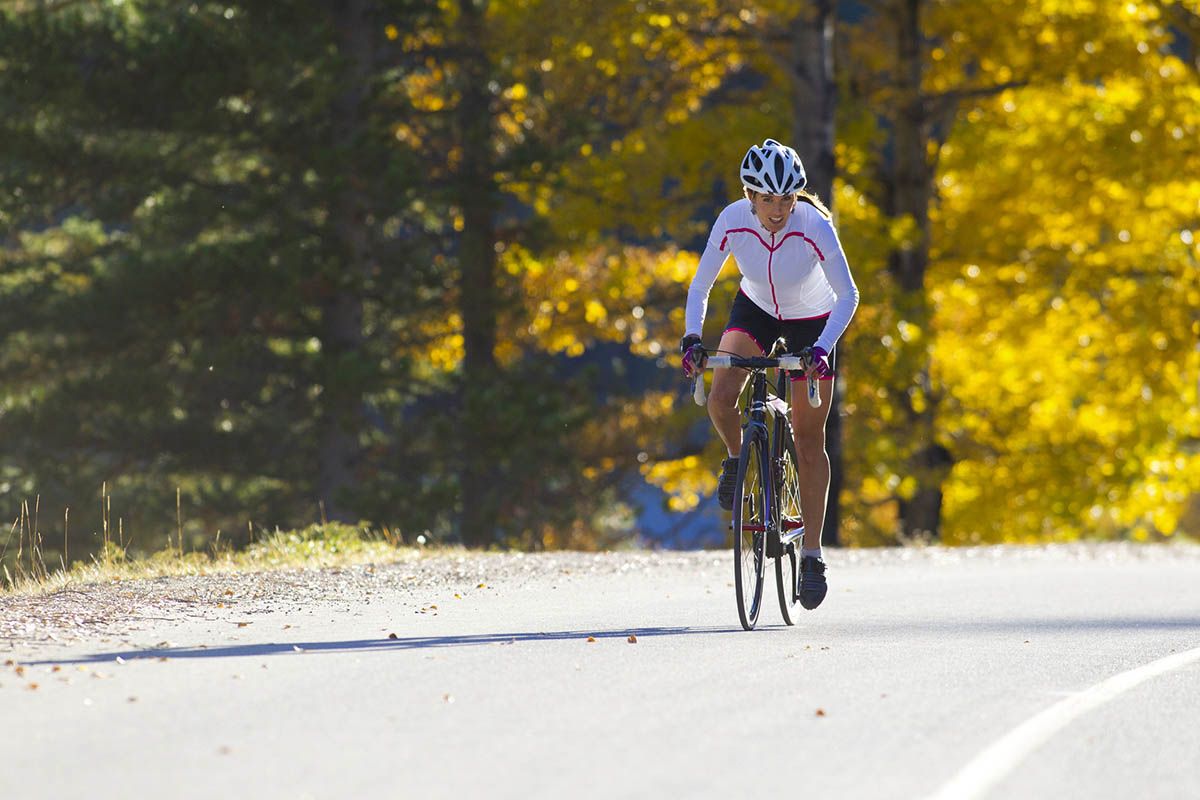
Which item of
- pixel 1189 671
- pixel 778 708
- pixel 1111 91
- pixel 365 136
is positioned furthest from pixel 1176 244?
pixel 778 708

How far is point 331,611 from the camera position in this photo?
31.3 feet

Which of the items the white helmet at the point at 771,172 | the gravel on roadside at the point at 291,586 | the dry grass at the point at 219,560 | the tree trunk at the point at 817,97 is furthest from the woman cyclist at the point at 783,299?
the tree trunk at the point at 817,97

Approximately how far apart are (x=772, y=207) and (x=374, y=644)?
276cm

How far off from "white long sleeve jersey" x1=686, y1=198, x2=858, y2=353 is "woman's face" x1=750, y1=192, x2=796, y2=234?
0.08 m

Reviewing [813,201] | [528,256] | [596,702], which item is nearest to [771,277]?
[813,201]

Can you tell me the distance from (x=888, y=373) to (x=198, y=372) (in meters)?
9.74

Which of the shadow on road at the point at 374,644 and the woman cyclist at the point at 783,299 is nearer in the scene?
the shadow on road at the point at 374,644

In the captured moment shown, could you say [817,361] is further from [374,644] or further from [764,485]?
[374,644]

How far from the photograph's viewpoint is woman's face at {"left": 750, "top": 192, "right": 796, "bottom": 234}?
8750mm

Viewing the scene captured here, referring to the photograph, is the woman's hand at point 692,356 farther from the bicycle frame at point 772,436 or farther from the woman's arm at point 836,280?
the woman's arm at point 836,280

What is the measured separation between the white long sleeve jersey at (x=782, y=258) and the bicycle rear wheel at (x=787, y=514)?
0.72 metres

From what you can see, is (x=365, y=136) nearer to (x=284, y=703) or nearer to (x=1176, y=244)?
(x=1176, y=244)

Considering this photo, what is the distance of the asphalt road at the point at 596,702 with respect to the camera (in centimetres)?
538

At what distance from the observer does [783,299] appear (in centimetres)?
910
